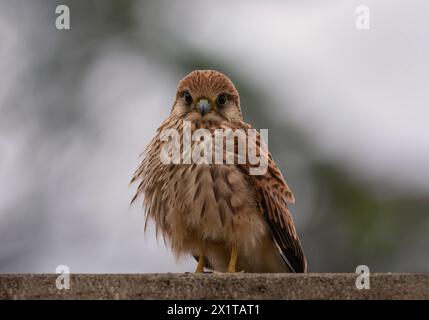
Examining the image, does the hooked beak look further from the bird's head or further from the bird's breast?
the bird's breast

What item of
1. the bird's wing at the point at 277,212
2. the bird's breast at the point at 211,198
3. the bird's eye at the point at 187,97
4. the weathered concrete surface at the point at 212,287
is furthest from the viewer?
the bird's eye at the point at 187,97

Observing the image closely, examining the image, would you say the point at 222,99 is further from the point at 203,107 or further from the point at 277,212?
the point at 277,212

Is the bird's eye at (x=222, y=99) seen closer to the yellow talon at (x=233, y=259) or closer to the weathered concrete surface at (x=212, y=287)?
the yellow talon at (x=233, y=259)

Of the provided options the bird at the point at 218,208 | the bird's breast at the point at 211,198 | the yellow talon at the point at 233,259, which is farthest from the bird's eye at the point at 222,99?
the yellow talon at the point at 233,259

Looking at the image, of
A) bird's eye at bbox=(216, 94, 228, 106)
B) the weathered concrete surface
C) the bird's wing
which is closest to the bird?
the bird's wing

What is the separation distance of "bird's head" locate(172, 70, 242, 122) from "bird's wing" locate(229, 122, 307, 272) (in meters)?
0.36

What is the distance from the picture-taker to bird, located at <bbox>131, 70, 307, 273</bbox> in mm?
4562

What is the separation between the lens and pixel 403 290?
10.5 feet

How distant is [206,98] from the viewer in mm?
5094

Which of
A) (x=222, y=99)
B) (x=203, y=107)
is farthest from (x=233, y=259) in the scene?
(x=222, y=99)

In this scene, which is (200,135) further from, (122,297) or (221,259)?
(122,297)

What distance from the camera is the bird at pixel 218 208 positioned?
456cm
